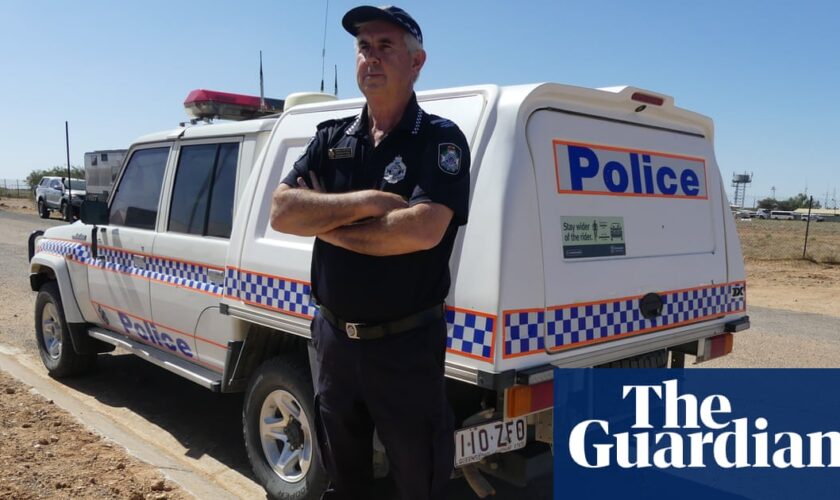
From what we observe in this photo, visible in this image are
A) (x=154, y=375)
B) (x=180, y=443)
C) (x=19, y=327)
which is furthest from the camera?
(x=19, y=327)

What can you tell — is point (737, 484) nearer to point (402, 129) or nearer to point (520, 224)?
→ point (520, 224)

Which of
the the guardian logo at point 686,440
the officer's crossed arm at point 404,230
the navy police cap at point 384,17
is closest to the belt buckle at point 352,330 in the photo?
the officer's crossed arm at point 404,230

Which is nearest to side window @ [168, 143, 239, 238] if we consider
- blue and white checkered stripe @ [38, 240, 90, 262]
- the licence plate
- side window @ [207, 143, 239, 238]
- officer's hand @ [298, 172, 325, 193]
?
side window @ [207, 143, 239, 238]

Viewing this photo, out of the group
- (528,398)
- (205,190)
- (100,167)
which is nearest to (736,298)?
(528,398)

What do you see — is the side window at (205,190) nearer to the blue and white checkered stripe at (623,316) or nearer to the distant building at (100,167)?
the blue and white checkered stripe at (623,316)

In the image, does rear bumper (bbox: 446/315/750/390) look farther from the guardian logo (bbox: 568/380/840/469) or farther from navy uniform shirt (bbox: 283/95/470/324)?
navy uniform shirt (bbox: 283/95/470/324)

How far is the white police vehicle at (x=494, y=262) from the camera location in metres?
2.53

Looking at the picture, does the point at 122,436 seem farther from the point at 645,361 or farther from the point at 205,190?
the point at 645,361

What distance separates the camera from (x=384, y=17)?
7.13 feet

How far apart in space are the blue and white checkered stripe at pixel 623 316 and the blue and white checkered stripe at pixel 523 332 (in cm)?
6

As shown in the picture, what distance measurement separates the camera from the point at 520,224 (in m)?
2.52

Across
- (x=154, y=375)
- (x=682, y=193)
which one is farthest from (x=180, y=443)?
(x=682, y=193)

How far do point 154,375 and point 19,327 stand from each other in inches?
109

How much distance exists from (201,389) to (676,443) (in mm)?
3698
